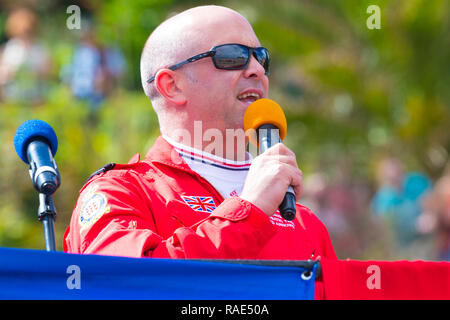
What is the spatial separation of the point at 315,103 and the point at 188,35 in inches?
398

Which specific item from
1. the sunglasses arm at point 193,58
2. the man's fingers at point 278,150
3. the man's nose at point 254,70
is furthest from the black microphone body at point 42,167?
the man's nose at point 254,70

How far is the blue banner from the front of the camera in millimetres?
2615

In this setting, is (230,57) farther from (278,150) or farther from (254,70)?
(278,150)

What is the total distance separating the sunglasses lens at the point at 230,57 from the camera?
3.71 metres

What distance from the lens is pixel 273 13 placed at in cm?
1280

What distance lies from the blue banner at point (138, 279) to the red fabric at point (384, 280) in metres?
0.08

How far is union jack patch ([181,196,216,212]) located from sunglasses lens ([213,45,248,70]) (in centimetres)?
64

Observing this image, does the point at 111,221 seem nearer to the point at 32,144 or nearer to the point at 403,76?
the point at 32,144

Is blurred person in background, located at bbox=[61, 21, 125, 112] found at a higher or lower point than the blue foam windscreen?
higher

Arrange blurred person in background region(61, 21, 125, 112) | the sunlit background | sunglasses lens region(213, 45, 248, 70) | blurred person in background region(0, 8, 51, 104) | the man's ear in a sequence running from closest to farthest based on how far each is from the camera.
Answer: sunglasses lens region(213, 45, 248, 70) → the man's ear → the sunlit background → blurred person in background region(0, 8, 51, 104) → blurred person in background region(61, 21, 125, 112)

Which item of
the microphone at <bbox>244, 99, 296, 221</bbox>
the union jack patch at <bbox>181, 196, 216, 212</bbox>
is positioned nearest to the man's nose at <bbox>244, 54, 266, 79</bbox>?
the microphone at <bbox>244, 99, 296, 221</bbox>

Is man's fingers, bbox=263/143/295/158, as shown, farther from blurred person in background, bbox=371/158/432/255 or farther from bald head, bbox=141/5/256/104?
blurred person in background, bbox=371/158/432/255

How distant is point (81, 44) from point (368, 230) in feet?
14.3

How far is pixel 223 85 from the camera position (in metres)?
3.73
